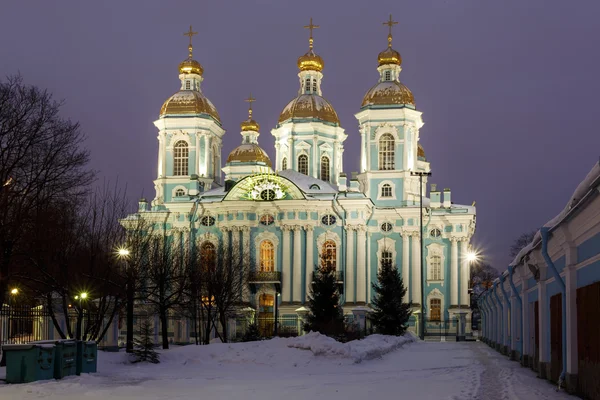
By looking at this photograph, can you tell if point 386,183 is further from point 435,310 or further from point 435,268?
point 435,310

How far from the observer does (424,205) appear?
207 ft

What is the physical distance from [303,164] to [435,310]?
49.3 feet

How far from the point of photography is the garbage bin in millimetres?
17266

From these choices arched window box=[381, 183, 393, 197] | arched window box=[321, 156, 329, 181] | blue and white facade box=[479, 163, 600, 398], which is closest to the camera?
blue and white facade box=[479, 163, 600, 398]

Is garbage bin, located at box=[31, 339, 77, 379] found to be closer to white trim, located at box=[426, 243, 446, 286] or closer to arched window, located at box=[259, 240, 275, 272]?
arched window, located at box=[259, 240, 275, 272]

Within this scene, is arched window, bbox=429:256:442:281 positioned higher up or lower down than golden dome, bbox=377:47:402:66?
lower down

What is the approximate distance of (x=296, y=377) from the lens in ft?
63.4

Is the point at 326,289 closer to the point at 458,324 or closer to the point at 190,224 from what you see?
the point at 458,324

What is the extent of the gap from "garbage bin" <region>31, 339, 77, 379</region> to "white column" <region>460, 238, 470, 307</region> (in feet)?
151

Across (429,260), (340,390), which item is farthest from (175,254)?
(429,260)

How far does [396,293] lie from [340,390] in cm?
3013

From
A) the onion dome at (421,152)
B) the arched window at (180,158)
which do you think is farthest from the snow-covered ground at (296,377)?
the onion dome at (421,152)

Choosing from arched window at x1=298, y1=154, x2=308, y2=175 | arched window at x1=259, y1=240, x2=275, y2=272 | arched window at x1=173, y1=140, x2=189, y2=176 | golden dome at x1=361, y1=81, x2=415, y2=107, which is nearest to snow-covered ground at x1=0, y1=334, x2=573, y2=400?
arched window at x1=259, y1=240, x2=275, y2=272

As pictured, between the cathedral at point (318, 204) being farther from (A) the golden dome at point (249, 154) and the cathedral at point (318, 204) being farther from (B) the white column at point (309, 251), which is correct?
(A) the golden dome at point (249, 154)
